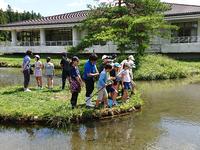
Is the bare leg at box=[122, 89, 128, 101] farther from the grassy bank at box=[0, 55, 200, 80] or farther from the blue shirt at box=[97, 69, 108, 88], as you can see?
the grassy bank at box=[0, 55, 200, 80]

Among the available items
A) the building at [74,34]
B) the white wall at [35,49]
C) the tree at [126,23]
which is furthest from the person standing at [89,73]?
the white wall at [35,49]

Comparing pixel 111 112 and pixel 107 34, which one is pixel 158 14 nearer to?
pixel 107 34

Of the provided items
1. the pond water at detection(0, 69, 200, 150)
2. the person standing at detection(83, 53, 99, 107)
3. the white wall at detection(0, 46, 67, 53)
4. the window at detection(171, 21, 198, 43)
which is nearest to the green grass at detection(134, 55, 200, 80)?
the window at detection(171, 21, 198, 43)

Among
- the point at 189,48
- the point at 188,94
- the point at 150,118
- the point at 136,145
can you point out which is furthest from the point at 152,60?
the point at 136,145

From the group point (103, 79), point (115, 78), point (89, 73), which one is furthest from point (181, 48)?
point (89, 73)

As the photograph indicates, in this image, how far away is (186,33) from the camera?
35.2m

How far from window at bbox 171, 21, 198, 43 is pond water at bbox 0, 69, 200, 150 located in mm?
19598

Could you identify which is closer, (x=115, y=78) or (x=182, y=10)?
(x=115, y=78)

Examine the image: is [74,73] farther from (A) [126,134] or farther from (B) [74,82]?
(A) [126,134]

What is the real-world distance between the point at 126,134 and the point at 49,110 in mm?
2657

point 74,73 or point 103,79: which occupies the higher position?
point 74,73

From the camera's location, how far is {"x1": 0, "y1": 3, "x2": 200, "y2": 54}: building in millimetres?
32894

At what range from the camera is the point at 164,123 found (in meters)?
12.0

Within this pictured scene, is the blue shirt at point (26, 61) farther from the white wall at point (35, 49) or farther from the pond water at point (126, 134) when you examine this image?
the white wall at point (35, 49)
